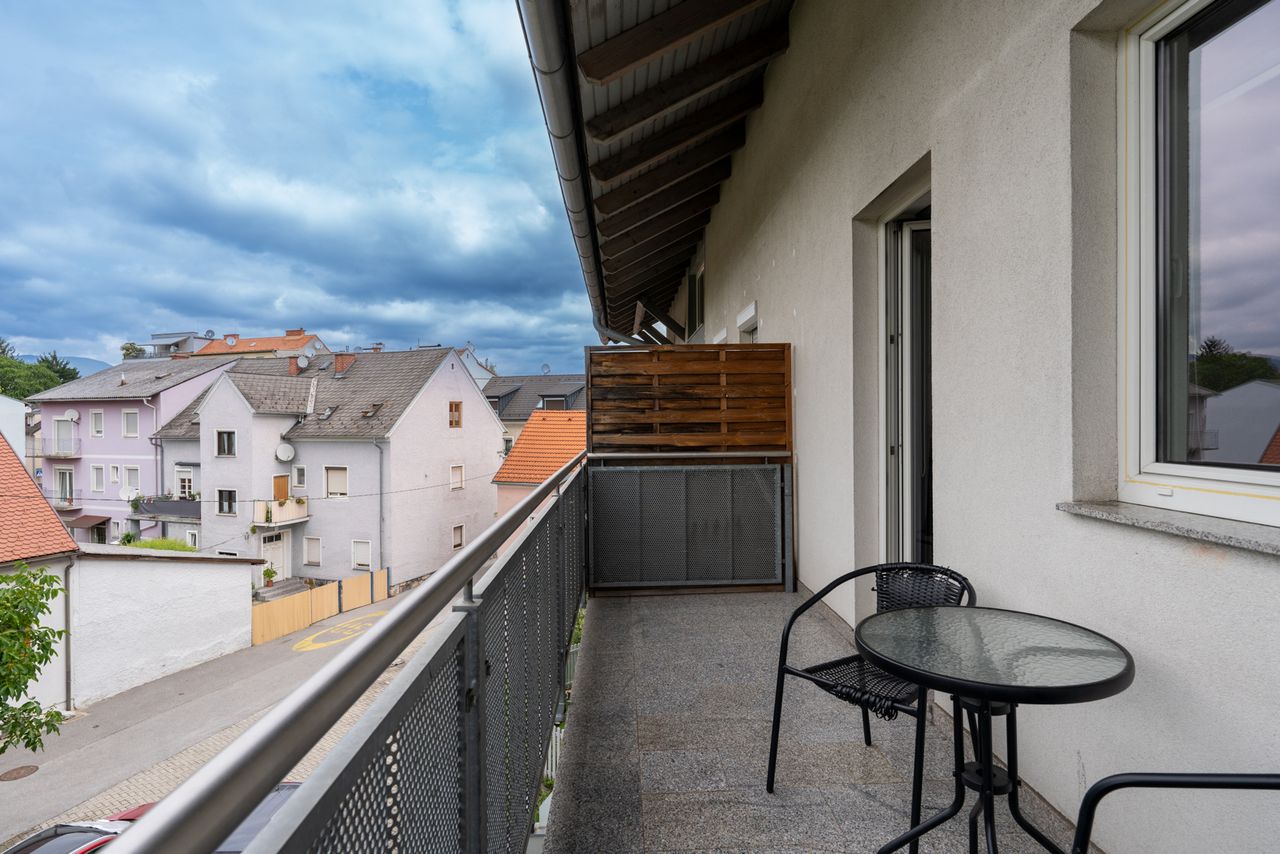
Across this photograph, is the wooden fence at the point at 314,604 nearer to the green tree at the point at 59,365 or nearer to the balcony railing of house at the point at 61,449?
the balcony railing of house at the point at 61,449

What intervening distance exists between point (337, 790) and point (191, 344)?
6364 cm

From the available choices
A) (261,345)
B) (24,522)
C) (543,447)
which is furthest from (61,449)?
(261,345)

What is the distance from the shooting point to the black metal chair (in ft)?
5.99

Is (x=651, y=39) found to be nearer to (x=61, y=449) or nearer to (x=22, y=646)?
(x=22, y=646)

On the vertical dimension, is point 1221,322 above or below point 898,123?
below

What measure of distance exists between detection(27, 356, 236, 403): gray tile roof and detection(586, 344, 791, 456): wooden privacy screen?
1160 inches

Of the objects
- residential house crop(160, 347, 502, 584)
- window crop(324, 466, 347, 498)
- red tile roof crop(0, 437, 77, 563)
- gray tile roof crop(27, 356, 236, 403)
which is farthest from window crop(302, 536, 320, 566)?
red tile roof crop(0, 437, 77, 563)

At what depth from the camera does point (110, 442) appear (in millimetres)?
28766

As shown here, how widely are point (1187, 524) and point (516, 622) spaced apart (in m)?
1.52

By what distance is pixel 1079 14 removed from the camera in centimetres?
174

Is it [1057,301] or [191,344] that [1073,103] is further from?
[191,344]

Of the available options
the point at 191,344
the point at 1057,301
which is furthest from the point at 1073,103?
the point at 191,344

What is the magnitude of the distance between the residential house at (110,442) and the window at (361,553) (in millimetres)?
8796

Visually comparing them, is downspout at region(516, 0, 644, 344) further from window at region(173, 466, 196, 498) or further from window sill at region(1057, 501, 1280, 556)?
window at region(173, 466, 196, 498)
